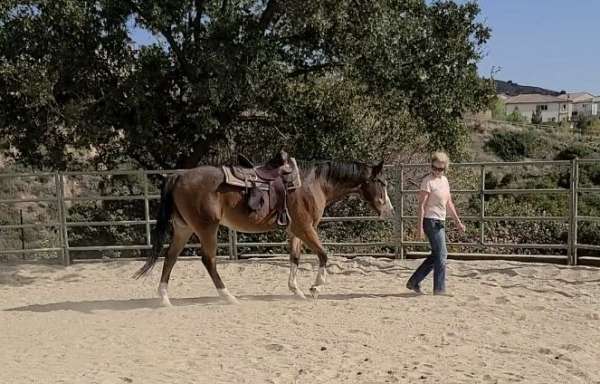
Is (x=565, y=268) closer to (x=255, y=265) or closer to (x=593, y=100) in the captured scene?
(x=255, y=265)

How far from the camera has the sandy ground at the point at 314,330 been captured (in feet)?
12.5

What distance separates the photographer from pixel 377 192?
6.27 metres

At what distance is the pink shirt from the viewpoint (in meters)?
5.84

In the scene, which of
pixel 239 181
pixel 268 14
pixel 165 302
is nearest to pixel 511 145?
pixel 268 14

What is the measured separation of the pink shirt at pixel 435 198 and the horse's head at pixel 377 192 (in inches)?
20.2

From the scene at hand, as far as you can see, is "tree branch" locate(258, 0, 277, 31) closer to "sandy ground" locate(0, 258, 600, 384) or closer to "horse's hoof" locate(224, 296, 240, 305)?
"sandy ground" locate(0, 258, 600, 384)

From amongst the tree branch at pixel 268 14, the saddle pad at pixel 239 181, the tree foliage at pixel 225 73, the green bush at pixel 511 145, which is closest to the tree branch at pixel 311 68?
the tree foliage at pixel 225 73

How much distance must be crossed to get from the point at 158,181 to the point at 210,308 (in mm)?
6648

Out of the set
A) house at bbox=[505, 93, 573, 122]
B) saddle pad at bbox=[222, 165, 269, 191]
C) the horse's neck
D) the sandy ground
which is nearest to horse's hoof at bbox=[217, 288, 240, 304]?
the sandy ground

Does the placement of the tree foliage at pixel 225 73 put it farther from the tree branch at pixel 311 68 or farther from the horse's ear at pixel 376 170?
the horse's ear at pixel 376 170

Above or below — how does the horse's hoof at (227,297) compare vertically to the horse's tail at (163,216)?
below

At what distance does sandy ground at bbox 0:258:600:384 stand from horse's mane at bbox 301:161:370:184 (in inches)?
50.9

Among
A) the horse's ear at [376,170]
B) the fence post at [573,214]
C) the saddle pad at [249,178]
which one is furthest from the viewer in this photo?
the fence post at [573,214]

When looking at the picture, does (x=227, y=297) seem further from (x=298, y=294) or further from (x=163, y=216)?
(x=163, y=216)
